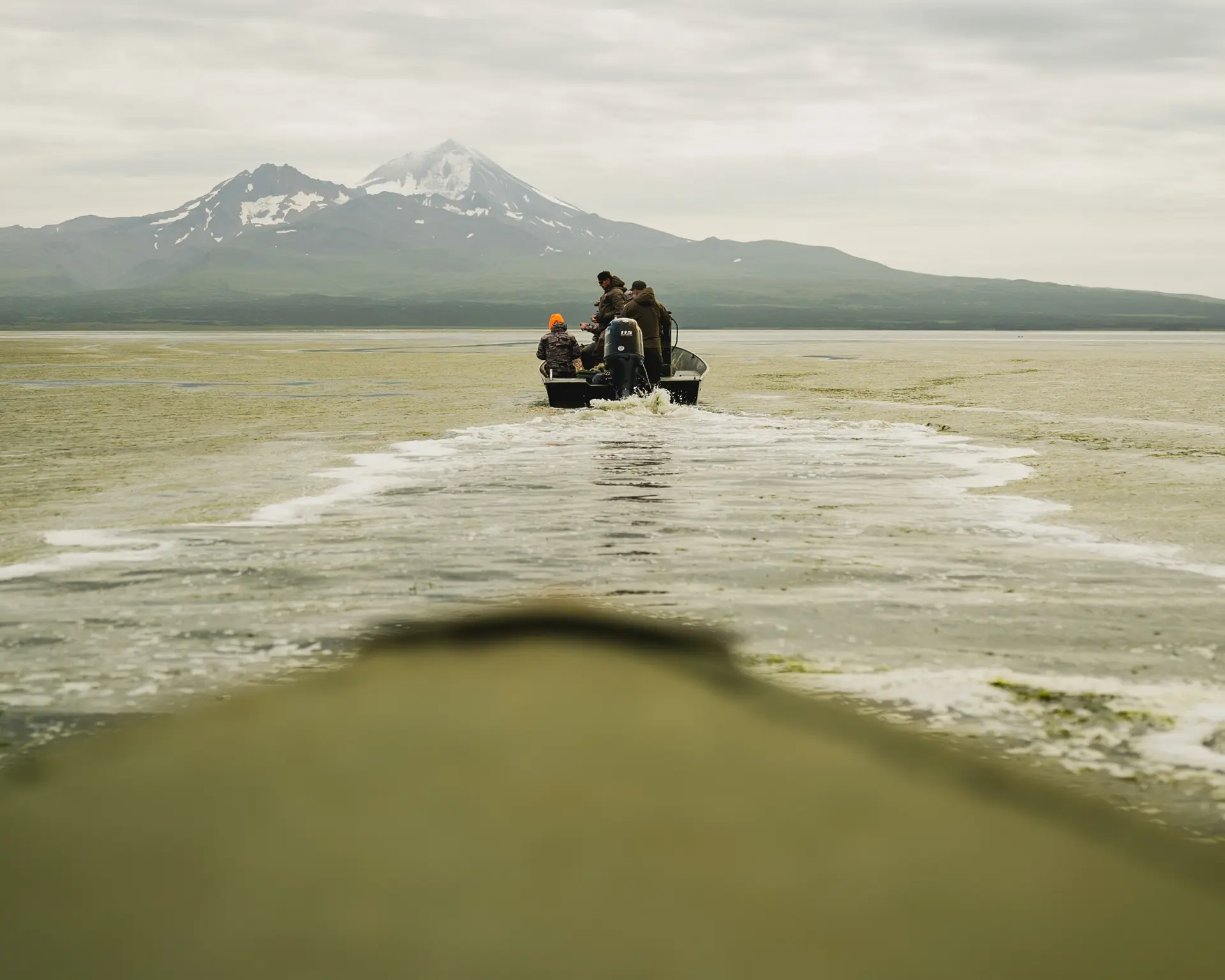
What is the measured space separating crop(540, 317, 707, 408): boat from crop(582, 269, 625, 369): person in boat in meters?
0.47

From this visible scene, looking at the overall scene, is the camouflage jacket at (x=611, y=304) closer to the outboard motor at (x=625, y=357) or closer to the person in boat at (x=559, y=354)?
the outboard motor at (x=625, y=357)

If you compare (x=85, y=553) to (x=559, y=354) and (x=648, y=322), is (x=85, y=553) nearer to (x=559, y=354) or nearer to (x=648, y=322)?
(x=648, y=322)

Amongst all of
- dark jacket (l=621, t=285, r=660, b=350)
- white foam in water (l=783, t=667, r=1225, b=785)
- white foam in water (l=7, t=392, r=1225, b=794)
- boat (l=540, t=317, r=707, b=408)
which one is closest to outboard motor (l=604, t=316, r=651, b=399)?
boat (l=540, t=317, r=707, b=408)

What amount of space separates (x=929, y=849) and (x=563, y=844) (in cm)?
121

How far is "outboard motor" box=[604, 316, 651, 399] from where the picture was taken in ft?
76.3

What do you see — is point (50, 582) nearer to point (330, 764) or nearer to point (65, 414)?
point (330, 764)

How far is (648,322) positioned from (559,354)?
2.29m

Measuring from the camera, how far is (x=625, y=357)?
23578 millimetres

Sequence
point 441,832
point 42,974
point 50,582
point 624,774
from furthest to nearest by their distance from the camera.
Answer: point 50,582 → point 624,774 → point 441,832 → point 42,974

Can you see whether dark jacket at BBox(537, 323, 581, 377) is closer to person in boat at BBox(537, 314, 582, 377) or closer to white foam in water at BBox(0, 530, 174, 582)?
person in boat at BBox(537, 314, 582, 377)

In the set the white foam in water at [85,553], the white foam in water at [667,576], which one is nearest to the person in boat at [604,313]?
the white foam in water at [667,576]

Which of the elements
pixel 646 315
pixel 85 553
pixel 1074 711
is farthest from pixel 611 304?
pixel 1074 711

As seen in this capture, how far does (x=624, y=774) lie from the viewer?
4.69 m

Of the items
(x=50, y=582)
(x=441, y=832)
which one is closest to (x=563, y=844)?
(x=441, y=832)
